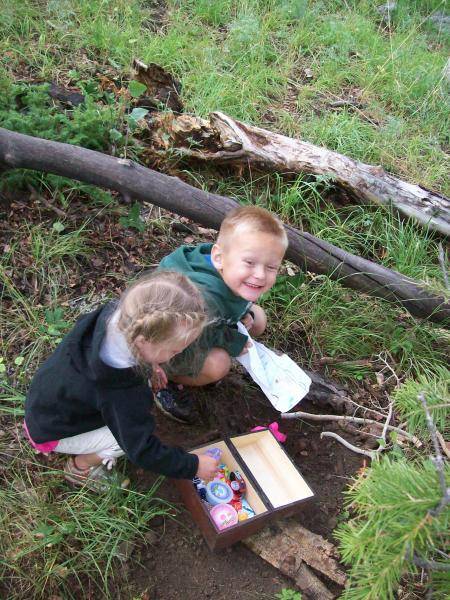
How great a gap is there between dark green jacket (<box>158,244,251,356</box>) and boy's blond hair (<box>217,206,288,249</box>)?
0.51 ft

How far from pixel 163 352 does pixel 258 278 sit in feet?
2.35

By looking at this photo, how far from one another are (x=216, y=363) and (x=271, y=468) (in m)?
0.53

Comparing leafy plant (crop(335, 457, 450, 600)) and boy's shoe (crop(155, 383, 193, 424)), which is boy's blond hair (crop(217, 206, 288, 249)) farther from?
leafy plant (crop(335, 457, 450, 600))

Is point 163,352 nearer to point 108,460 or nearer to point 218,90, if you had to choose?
point 108,460

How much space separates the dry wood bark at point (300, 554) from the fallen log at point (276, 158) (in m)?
2.27

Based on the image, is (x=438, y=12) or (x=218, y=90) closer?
(x=218, y=90)

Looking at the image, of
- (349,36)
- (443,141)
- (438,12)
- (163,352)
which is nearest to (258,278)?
(163,352)

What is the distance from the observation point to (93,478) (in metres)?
2.16

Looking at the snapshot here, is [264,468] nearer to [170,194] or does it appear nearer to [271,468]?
[271,468]

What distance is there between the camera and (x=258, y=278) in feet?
7.52

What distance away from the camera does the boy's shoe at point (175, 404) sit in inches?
96.3

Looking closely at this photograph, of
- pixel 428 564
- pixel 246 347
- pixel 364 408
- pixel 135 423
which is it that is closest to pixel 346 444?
pixel 364 408

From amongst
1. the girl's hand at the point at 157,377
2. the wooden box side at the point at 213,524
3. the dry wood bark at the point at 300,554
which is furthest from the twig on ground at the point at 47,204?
the dry wood bark at the point at 300,554

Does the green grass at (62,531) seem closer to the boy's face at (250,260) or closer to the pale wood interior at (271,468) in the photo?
the pale wood interior at (271,468)
